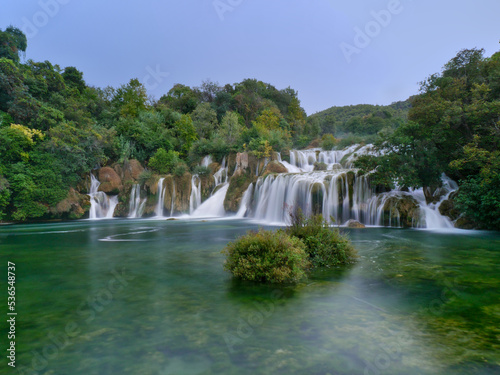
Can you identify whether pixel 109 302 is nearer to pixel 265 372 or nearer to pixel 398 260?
pixel 265 372

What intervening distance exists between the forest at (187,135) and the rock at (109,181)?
1075 millimetres

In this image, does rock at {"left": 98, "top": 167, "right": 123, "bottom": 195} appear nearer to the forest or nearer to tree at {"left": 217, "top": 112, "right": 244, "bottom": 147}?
the forest

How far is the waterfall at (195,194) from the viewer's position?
27688 millimetres

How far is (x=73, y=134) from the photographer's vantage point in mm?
25766

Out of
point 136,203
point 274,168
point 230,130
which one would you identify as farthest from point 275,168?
point 136,203

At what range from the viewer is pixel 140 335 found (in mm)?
3758

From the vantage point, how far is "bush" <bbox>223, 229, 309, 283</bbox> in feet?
19.6

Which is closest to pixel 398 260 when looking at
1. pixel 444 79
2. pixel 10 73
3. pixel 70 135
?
pixel 444 79

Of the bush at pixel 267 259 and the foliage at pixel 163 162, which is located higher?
the foliage at pixel 163 162

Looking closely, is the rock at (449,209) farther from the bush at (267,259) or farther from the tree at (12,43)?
the tree at (12,43)

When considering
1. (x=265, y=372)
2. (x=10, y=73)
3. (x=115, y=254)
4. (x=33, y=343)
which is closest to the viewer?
(x=265, y=372)

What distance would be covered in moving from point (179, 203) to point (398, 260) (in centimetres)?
2216

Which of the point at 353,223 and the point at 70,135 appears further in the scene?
the point at 70,135

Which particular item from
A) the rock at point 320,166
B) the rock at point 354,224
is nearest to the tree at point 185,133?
the rock at point 320,166
